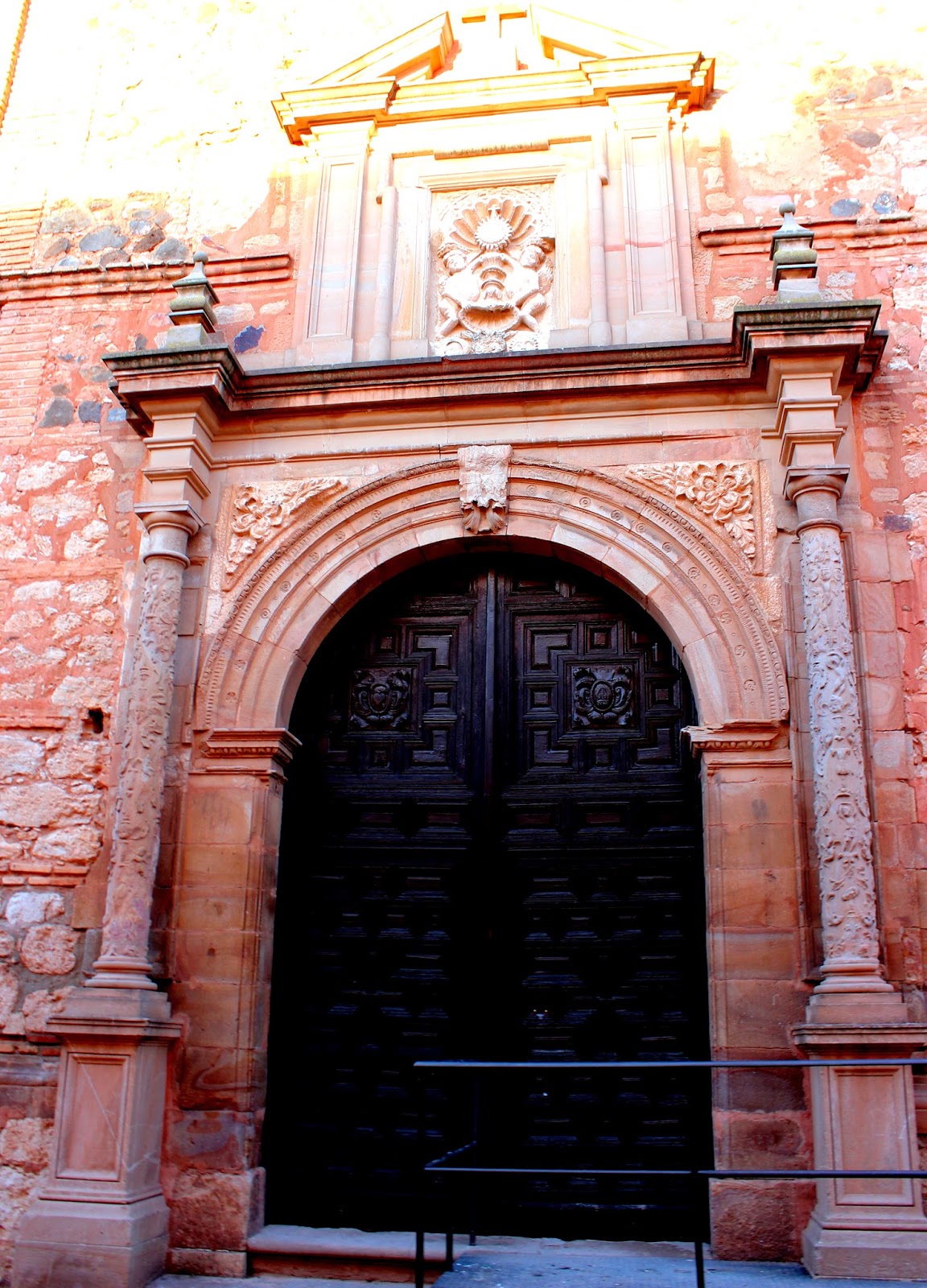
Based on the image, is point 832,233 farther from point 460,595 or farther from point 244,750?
point 244,750

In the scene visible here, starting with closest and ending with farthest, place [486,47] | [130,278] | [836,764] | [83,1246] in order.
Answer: [83,1246], [836,764], [130,278], [486,47]

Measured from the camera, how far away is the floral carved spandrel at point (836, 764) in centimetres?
506

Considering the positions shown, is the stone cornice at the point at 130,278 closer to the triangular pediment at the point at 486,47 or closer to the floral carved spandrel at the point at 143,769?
the triangular pediment at the point at 486,47

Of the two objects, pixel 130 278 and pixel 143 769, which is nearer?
pixel 143 769

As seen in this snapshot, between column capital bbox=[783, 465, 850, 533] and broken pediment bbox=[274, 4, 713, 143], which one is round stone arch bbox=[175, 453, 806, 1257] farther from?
broken pediment bbox=[274, 4, 713, 143]

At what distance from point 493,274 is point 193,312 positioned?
169cm

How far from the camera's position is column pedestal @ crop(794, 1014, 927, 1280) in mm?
4574

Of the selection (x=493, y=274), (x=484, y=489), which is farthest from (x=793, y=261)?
(x=484, y=489)

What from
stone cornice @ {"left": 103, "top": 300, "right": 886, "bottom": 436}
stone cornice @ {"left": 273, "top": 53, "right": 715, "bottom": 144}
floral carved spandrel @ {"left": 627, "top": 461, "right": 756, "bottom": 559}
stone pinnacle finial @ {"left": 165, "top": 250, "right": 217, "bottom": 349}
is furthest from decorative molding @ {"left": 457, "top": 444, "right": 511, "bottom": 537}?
stone cornice @ {"left": 273, "top": 53, "right": 715, "bottom": 144}

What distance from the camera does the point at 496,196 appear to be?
7.04 m

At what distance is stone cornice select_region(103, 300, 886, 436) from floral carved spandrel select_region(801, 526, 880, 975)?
1022 millimetres

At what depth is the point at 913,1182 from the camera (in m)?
Answer: 4.70

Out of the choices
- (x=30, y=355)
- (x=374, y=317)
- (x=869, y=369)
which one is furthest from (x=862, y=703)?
(x=30, y=355)

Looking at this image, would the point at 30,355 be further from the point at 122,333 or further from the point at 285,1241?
the point at 285,1241
